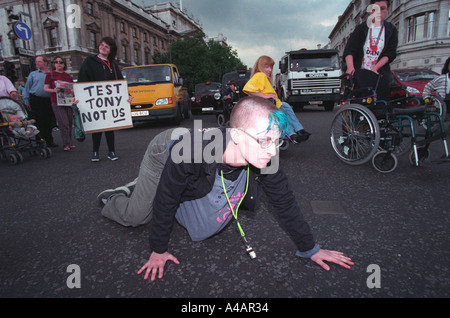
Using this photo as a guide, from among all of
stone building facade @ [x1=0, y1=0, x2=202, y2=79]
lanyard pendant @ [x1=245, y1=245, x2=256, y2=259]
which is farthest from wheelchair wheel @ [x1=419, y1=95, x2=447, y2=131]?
stone building facade @ [x1=0, y1=0, x2=202, y2=79]

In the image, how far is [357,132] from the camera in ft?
12.0

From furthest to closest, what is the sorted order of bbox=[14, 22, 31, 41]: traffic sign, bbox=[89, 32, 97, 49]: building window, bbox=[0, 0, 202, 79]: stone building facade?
bbox=[89, 32, 97, 49]: building window
bbox=[0, 0, 202, 79]: stone building facade
bbox=[14, 22, 31, 41]: traffic sign

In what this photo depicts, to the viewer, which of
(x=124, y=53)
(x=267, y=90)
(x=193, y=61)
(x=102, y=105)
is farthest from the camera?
(x=124, y=53)

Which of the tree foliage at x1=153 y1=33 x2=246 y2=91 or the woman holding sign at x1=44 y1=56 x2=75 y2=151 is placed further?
the tree foliage at x1=153 y1=33 x2=246 y2=91

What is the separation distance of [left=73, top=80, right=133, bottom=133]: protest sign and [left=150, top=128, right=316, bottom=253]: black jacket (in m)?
3.69

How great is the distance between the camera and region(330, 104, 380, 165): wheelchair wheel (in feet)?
11.2

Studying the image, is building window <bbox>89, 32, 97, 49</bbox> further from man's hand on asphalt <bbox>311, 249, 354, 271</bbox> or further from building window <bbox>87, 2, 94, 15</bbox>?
man's hand on asphalt <bbox>311, 249, 354, 271</bbox>

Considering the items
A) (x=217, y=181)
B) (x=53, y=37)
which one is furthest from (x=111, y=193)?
(x=53, y=37)

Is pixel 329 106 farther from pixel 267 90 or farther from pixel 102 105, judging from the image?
pixel 102 105

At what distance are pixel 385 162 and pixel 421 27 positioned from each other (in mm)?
38131

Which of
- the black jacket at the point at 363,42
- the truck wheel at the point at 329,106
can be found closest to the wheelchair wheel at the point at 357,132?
the black jacket at the point at 363,42
